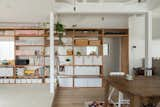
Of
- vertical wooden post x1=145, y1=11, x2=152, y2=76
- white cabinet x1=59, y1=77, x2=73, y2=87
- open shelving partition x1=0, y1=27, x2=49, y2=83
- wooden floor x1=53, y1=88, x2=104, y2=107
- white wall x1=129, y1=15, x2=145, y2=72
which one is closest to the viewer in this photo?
wooden floor x1=53, y1=88, x2=104, y2=107

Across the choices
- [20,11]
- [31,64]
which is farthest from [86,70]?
[20,11]

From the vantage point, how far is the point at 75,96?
6445 millimetres

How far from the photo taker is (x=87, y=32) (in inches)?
318

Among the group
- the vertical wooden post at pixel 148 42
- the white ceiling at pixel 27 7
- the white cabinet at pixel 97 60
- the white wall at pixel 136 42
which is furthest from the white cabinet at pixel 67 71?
the vertical wooden post at pixel 148 42

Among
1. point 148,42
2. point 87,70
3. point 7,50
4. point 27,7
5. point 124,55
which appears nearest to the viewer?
point 27,7

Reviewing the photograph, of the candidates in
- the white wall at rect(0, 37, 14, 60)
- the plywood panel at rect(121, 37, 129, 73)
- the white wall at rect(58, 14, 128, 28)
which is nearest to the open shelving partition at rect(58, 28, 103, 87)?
the white wall at rect(58, 14, 128, 28)

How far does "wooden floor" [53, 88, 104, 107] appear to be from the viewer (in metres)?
5.60

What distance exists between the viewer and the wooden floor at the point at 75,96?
5598 mm

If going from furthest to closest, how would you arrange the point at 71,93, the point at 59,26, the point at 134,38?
the point at 134,38, the point at 71,93, the point at 59,26

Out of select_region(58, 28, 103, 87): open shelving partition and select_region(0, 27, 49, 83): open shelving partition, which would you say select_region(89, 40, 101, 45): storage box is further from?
select_region(0, 27, 49, 83): open shelving partition

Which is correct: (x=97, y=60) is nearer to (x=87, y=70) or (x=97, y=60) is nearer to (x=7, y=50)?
(x=87, y=70)

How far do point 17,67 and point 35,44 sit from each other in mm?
988

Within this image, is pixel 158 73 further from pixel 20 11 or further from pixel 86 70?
pixel 20 11

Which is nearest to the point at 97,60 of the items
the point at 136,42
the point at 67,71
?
the point at 67,71
